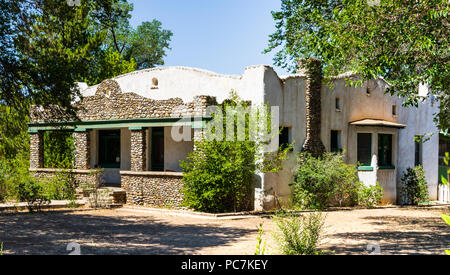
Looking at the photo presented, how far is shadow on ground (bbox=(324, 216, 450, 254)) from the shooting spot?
9219 mm

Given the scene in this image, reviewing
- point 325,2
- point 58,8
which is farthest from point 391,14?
point 58,8

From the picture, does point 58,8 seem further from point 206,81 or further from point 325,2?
point 325,2

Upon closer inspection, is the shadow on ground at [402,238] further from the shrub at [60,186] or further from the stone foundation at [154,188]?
the shrub at [60,186]

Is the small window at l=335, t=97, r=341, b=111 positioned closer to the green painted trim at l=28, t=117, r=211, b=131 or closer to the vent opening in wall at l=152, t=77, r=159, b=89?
the green painted trim at l=28, t=117, r=211, b=131

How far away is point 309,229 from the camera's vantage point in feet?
27.0

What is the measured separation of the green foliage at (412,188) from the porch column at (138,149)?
42.7 ft

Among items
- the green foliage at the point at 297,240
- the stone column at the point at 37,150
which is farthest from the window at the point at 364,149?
the stone column at the point at 37,150

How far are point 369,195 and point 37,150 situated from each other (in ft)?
52.5

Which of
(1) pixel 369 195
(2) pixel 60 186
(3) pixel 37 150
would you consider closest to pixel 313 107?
(1) pixel 369 195

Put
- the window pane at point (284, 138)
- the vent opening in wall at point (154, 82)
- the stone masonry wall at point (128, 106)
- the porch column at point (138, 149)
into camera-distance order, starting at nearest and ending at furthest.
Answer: the stone masonry wall at point (128, 106) < the window pane at point (284, 138) < the porch column at point (138, 149) < the vent opening in wall at point (154, 82)

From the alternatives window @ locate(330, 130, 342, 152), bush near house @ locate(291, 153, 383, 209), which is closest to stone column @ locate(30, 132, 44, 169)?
bush near house @ locate(291, 153, 383, 209)

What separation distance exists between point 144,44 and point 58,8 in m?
30.2

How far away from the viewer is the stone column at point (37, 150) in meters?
21.8

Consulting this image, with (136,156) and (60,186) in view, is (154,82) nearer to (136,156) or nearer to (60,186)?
(136,156)
